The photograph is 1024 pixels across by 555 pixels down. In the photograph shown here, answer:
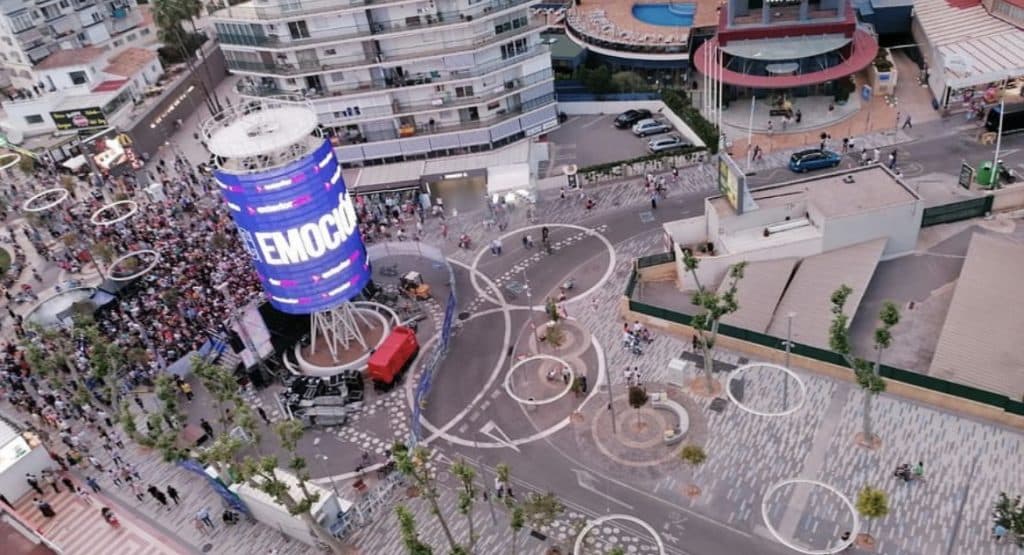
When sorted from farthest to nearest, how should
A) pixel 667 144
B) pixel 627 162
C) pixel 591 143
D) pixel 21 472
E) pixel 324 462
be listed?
pixel 591 143 → pixel 667 144 → pixel 627 162 → pixel 21 472 → pixel 324 462

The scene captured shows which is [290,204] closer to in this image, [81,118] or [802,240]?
[802,240]

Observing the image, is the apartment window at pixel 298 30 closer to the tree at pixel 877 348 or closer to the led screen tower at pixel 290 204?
the led screen tower at pixel 290 204

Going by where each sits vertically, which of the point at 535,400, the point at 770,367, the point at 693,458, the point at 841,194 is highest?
the point at 841,194

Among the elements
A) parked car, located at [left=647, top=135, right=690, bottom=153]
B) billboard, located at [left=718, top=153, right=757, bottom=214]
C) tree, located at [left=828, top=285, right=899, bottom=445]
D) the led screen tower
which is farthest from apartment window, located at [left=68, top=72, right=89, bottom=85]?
tree, located at [left=828, top=285, right=899, bottom=445]

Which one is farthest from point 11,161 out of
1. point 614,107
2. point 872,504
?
point 872,504

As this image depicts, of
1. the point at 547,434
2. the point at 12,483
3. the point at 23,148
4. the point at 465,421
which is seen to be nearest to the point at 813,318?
the point at 547,434

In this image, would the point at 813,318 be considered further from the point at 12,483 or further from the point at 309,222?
the point at 12,483
